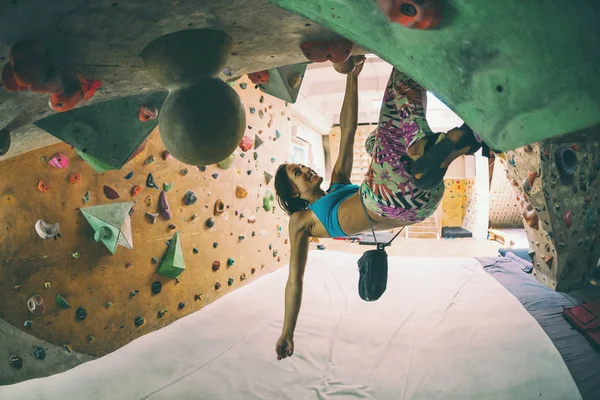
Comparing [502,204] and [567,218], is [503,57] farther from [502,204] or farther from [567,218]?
[502,204]

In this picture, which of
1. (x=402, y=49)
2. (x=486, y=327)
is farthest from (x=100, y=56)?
(x=486, y=327)

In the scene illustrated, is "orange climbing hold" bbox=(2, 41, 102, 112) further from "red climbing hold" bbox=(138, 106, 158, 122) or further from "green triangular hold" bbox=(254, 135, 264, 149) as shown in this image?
"green triangular hold" bbox=(254, 135, 264, 149)

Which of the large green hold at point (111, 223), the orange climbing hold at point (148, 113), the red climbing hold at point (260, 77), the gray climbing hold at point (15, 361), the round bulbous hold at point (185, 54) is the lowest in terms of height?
the gray climbing hold at point (15, 361)

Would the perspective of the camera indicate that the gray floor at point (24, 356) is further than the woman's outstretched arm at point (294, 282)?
No

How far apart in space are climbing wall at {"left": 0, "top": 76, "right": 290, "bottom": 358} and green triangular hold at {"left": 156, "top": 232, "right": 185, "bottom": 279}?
0.03 meters

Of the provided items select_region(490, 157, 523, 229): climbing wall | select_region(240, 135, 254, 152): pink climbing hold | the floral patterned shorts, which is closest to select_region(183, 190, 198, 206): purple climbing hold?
select_region(240, 135, 254, 152): pink climbing hold

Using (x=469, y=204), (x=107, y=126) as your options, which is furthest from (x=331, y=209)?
(x=469, y=204)

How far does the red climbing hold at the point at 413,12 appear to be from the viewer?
456mm

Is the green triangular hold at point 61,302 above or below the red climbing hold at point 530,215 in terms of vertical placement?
below

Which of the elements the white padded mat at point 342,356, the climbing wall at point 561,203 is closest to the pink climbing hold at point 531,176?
the climbing wall at point 561,203

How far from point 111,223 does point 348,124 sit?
1452 millimetres

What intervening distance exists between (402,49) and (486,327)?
6.95 ft

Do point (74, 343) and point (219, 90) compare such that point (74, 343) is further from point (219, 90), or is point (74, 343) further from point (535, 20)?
point (535, 20)

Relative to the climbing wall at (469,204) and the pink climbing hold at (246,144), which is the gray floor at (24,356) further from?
the climbing wall at (469,204)
